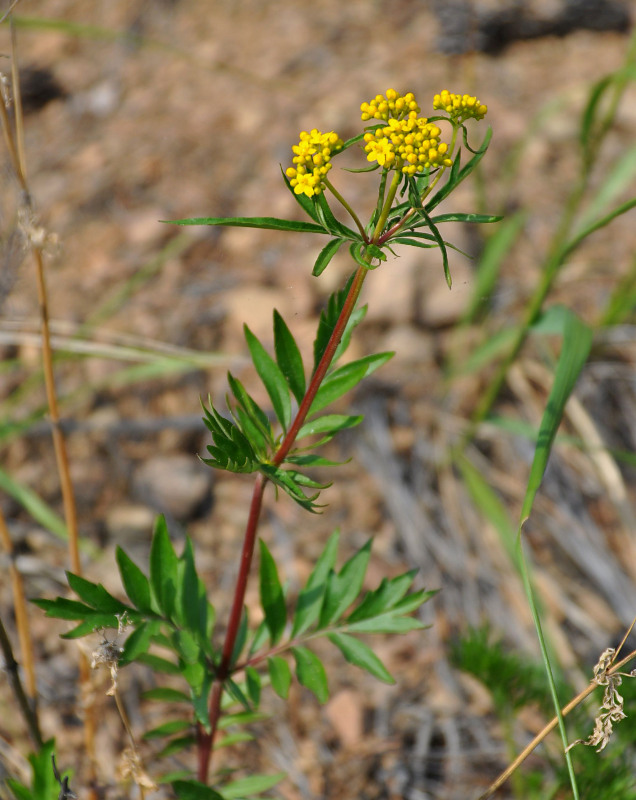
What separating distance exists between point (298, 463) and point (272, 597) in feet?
0.93

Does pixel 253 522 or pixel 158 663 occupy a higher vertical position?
pixel 253 522

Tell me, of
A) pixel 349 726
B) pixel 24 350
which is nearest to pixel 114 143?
pixel 24 350

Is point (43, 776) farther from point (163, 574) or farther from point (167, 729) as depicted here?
point (163, 574)

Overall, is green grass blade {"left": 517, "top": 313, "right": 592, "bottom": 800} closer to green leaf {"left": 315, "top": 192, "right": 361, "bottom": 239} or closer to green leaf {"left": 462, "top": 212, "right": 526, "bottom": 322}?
green leaf {"left": 315, "top": 192, "right": 361, "bottom": 239}

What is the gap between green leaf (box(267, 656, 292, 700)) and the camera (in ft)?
3.50

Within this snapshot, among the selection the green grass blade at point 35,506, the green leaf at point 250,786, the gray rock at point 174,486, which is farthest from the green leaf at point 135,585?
the gray rock at point 174,486

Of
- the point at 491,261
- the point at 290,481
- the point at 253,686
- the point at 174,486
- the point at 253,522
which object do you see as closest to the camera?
the point at 290,481

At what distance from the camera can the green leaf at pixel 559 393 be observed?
101 cm

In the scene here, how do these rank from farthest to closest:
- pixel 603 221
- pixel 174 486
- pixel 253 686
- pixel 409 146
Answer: pixel 174 486
pixel 603 221
pixel 253 686
pixel 409 146

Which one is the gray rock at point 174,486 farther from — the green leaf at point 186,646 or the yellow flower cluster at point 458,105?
the yellow flower cluster at point 458,105

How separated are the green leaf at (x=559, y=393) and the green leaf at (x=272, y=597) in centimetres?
38

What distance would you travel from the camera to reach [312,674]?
3.55 feet

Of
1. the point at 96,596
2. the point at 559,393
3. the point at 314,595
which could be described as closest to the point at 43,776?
the point at 96,596

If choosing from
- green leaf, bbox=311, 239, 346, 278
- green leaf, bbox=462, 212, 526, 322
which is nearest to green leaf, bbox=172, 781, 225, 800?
green leaf, bbox=311, 239, 346, 278
